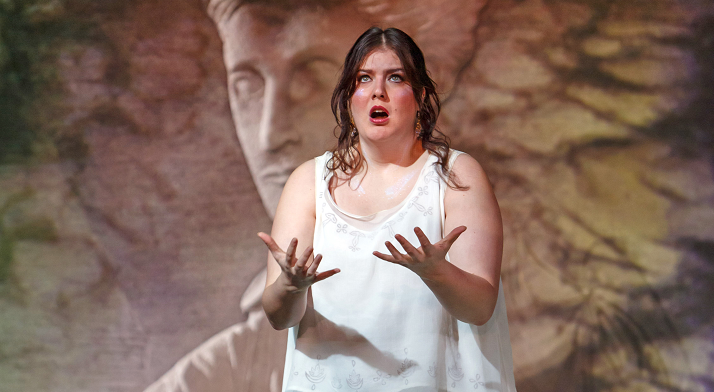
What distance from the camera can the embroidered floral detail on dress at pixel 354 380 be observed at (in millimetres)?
1252

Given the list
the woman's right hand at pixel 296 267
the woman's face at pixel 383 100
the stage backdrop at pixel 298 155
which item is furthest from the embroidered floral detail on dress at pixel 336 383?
the stage backdrop at pixel 298 155

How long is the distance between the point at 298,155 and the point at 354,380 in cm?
124

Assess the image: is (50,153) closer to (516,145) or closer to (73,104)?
(73,104)

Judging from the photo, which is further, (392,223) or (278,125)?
(278,125)

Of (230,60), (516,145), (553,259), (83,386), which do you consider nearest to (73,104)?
(230,60)

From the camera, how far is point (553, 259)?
2.21m

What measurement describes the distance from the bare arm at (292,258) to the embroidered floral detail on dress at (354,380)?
0.59ft

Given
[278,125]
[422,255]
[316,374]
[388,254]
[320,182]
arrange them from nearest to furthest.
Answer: [422,255]
[388,254]
[316,374]
[320,182]
[278,125]

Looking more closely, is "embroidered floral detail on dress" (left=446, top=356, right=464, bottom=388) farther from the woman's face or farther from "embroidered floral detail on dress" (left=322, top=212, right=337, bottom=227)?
the woman's face

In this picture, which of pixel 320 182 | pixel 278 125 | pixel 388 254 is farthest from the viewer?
pixel 278 125

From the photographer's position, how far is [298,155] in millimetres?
2314

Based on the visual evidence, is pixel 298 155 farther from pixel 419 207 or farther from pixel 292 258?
pixel 292 258

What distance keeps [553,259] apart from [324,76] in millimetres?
1220

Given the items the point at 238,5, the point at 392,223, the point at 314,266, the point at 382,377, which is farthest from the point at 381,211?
the point at 238,5
